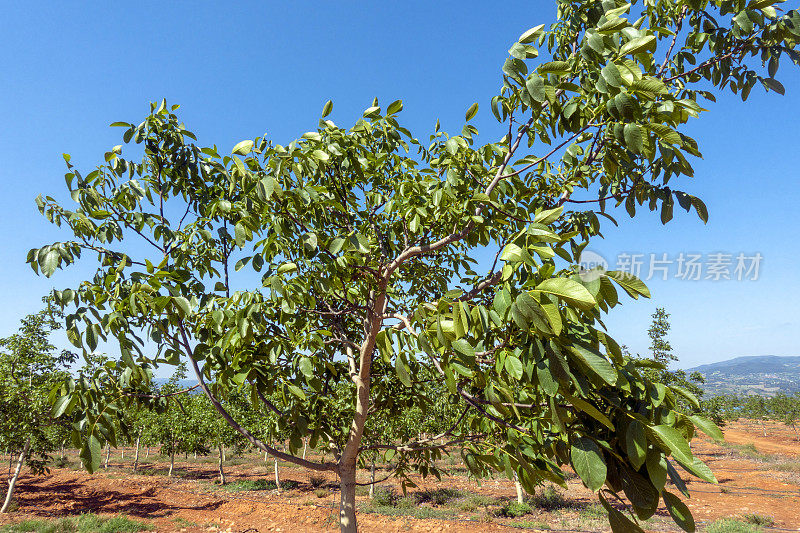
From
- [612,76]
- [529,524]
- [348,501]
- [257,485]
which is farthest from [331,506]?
[612,76]

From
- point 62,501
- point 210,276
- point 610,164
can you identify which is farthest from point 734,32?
point 62,501

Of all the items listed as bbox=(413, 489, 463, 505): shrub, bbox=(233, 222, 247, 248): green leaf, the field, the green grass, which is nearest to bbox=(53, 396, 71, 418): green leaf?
bbox=(233, 222, 247, 248): green leaf

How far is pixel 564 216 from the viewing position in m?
3.46

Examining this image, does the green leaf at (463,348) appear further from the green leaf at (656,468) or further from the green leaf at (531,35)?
the green leaf at (531,35)

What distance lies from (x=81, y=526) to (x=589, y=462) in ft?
53.1

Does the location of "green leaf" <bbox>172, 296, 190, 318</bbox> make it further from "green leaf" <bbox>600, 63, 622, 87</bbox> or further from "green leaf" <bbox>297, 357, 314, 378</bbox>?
"green leaf" <bbox>600, 63, 622, 87</bbox>

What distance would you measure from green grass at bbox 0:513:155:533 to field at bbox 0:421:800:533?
1.7 inches

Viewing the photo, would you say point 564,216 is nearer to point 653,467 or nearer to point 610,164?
point 610,164

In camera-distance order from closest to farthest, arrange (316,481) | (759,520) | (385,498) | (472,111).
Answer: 1. (472,111)
2. (759,520)
3. (385,498)
4. (316,481)

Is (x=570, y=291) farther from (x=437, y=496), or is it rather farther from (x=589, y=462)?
(x=437, y=496)

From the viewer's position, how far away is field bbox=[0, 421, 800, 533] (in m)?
A: 12.2

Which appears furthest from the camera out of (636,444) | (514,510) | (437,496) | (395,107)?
(437,496)

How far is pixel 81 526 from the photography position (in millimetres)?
12016

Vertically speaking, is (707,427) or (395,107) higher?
(395,107)
